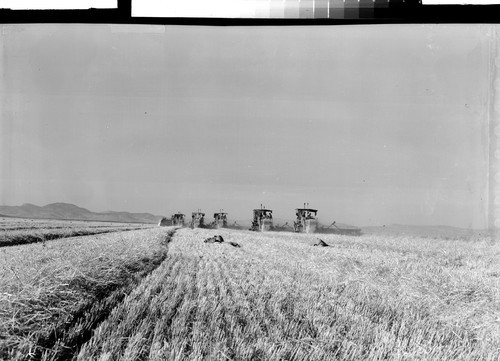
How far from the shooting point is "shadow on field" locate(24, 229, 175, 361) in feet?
11.9

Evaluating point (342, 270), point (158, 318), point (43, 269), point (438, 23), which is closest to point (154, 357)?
point (158, 318)

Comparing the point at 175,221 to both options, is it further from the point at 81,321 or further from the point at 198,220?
the point at 81,321

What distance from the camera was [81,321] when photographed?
15.0 ft

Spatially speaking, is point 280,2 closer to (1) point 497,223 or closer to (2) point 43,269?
(1) point 497,223

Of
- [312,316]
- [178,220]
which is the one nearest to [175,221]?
[178,220]

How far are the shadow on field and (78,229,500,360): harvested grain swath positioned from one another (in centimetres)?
16

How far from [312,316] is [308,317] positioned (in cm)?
9

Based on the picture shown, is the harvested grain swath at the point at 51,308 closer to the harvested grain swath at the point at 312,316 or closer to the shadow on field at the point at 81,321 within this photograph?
the shadow on field at the point at 81,321

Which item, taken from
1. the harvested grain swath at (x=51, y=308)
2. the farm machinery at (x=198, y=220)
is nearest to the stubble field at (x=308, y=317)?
the harvested grain swath at (x=51, y=308)

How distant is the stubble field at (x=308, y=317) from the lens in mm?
4016

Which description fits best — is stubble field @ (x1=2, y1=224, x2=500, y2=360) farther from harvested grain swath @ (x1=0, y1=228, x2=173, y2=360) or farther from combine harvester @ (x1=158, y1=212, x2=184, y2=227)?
combine harvester @ (x1=158, y1=212, x2=184, y2=227)

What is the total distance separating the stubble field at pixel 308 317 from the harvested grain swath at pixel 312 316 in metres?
0.02

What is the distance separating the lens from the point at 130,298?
599 centimetres

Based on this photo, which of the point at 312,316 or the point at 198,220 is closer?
the point at 312,316
